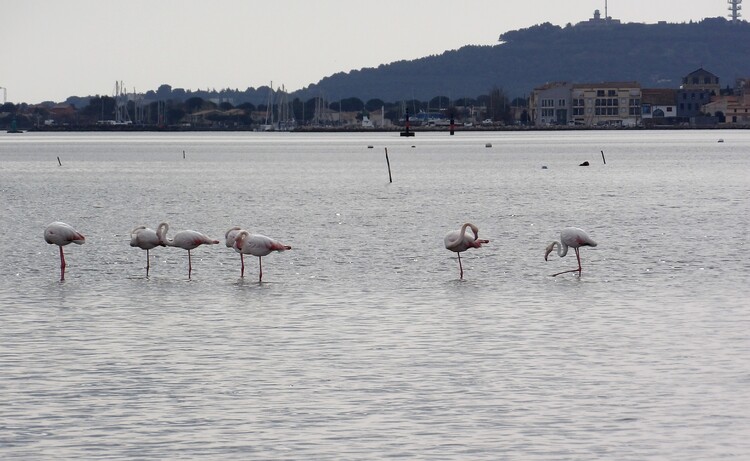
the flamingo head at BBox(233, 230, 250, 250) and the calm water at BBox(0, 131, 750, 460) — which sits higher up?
the flamingo head at BBox(233, 230, 250, 250)

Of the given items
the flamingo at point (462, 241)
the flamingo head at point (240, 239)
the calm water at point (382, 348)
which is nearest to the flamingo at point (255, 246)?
the flamingo head at point (240, 239)

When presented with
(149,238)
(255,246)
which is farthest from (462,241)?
(149,238)

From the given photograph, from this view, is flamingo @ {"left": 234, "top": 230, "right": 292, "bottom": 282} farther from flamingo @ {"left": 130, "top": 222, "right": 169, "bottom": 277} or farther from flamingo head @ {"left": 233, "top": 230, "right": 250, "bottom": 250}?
flamingo @ {"left": 130, "top": 222, "right": 169, "bottom": 277}

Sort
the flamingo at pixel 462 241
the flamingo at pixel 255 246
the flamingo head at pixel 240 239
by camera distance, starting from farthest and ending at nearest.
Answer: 1. the flamingo at pixel 462 241
2. the flamingo head at pixel 240 239
3. the flamingo at pixel 255 246

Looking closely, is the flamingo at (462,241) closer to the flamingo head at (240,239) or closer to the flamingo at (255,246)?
the flamingo at (255,246)

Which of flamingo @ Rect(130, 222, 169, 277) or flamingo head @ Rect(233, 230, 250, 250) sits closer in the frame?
flamingo head @ Rect(233, 230, 250, 250)

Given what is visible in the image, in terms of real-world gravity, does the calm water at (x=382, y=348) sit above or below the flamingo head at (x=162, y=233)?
below

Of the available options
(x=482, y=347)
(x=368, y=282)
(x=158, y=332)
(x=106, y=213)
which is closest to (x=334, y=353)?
(x=482, y=347)

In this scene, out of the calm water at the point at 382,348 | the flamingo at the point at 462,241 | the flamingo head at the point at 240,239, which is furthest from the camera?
the flamingo at the point at 462,241

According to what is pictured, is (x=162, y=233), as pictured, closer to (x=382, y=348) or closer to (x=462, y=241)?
(x=462, y=241)

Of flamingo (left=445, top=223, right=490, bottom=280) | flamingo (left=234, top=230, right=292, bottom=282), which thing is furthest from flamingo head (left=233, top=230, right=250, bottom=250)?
flamingo (left=445, top=223, right=490, bottom=280)

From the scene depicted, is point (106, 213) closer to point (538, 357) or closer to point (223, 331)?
point (223, 331)

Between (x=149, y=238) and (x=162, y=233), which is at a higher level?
(x=162, y=233)

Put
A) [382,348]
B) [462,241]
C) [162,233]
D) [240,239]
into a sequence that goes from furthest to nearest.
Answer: [162,233]
[462,241]
[240,239]
[382,348]
